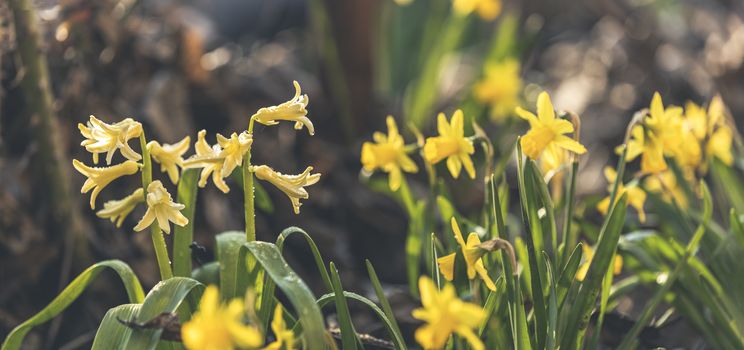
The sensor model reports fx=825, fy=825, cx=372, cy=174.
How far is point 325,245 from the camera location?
2.52 m

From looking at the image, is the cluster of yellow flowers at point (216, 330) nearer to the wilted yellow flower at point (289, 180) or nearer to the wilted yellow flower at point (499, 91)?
the wilted yellow flower at point (289, 180)

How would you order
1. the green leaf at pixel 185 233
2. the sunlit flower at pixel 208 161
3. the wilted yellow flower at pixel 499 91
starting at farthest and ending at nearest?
the wilted yellow flower at pixel 499 91, the green leaf at pixel 185 233, the sunlit flower at pixel 208 161

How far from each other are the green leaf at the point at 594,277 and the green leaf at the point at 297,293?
0.51m

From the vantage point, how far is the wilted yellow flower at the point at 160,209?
3.97ft

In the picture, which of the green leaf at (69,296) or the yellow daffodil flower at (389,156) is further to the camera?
the yellow daffodil flower at (389,156)

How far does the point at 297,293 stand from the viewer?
3.80 ft

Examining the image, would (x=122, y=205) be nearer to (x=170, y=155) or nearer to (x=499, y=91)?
(x=170, y=155)

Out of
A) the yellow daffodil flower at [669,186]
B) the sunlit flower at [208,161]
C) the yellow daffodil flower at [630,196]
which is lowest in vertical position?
the yellow daffodil flower at [669,186]

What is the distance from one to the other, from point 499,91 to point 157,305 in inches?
85.5

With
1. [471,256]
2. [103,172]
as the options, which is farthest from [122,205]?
[471,256]

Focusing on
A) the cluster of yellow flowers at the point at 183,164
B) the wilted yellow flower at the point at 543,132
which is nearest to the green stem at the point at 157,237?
the cluster of yellow flowers at the point at 183,164

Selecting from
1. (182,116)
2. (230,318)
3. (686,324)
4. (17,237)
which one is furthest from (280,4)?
(230,318)

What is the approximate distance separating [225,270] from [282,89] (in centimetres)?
170

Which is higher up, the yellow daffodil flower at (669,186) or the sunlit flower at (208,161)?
the sunlit flower at (208,161)
